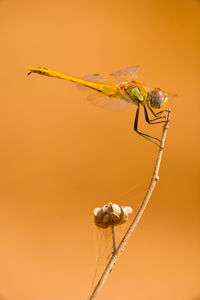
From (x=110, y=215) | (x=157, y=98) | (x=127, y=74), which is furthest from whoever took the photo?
(x=127, y=74)

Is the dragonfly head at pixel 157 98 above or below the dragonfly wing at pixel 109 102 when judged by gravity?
above

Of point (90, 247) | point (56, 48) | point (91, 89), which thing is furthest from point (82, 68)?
point (90, 247)

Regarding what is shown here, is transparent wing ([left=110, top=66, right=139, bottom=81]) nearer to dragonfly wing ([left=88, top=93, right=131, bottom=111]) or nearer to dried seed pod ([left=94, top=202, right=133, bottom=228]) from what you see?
dragonfly wing ([left=88, top=93, right=131, bottom=111])

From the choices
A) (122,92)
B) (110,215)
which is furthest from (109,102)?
(110,215)

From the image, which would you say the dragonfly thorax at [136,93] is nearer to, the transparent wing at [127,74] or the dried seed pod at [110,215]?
the transparent wing at [127,74]

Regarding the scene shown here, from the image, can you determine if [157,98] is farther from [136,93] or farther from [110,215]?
[110,215]

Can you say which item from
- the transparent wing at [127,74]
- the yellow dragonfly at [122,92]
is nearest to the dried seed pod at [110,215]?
the yellow dragonfly at [122,92]

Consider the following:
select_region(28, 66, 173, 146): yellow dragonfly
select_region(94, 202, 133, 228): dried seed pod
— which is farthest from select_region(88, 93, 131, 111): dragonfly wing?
A: select_region(94, 202, 133, 228): dried seed pod

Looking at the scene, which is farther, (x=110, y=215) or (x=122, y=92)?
(x=122, y=92)
